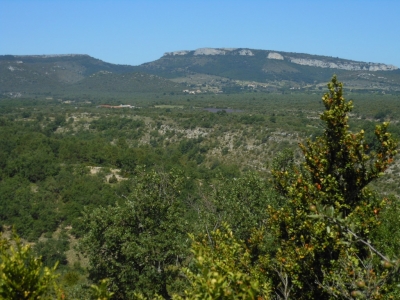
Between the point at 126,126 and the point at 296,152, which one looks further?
the point at 126,126

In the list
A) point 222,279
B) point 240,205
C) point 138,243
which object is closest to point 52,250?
point 138,243

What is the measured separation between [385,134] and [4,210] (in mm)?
40675

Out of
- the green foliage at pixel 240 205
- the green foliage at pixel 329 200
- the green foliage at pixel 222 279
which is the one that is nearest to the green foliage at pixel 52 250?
the green foliage at pixel 240 205

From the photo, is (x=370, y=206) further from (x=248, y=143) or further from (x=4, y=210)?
(x=248, y=143)

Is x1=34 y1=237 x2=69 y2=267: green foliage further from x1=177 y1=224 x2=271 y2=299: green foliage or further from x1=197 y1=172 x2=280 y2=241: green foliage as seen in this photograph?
x1=177 y1=224 x2=271 y2=299: green foliage

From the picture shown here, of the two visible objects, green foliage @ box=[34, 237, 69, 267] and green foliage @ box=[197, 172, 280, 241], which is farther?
green foliage @ box=[34, 237, 69, 267]

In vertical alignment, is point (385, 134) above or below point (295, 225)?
above

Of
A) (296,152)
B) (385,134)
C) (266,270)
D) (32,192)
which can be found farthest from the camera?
(296,152)

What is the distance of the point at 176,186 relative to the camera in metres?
20.9

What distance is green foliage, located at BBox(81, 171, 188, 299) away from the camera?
17.8m

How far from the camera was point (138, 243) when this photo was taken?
18.4 meters

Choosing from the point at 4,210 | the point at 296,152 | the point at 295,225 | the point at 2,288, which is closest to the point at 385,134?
the point at 295,225

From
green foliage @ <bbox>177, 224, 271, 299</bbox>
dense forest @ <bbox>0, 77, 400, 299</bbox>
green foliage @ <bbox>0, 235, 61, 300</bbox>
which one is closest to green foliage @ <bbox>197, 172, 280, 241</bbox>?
dense forest @ <bbox>0, 77, 400, 299</bbox>

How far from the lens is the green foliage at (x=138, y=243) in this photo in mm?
17797
